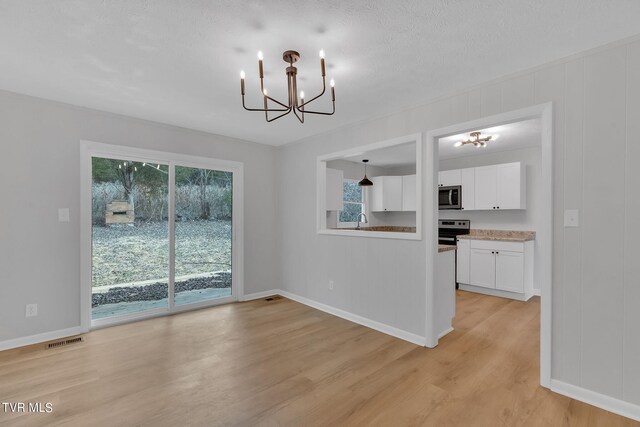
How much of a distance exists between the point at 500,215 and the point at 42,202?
6550 mm

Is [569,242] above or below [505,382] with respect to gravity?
above

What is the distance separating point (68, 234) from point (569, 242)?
4.67 meters

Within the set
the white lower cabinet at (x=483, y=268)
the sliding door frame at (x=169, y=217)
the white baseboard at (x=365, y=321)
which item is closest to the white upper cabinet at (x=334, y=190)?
the sliding door frame at (x=169, y=217)

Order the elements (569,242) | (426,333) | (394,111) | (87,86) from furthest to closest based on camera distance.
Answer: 1. (394,111)
2. (426,333)
3. (87,86)
4. (569,242)

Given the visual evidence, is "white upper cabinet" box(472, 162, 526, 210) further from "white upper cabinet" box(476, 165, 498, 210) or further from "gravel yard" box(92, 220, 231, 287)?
"gravel yard" box(92, 220, 231, 287)


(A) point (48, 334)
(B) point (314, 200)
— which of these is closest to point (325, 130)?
(B) point (314, 200)

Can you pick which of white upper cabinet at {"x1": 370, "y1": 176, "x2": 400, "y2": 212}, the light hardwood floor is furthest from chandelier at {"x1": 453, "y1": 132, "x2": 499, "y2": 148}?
the light hardwood floor

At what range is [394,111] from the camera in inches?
131

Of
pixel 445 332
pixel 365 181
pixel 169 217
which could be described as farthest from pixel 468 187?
pixel 169 217

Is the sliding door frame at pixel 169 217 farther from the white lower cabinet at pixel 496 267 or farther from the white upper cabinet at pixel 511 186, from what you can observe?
the white upper cabinet at pixel 511 186

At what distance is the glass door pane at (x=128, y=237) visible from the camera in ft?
11.5

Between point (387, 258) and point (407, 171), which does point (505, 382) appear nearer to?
point (387, 258)

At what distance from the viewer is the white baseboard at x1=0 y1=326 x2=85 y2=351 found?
2900mm

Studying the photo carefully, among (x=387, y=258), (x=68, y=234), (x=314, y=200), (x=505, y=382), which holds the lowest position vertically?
(x=505, y=382)
